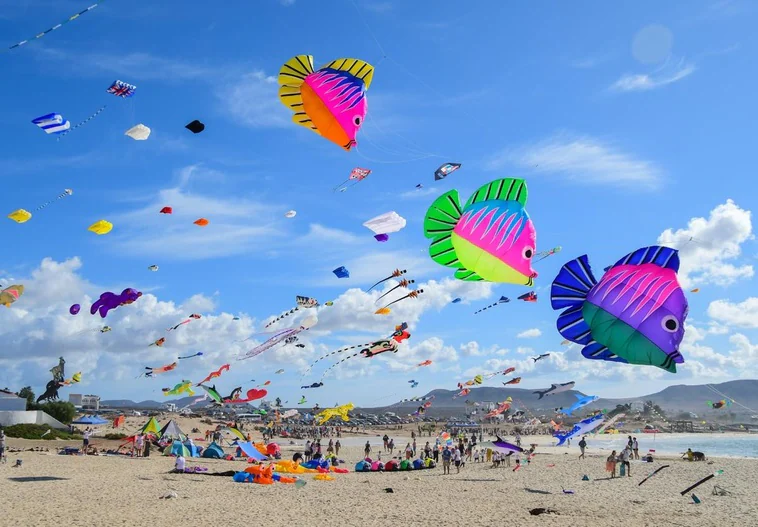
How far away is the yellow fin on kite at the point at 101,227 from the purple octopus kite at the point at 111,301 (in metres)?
3.73

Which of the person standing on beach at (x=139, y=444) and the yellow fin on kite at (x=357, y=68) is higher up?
the yellow fin on kite at (x=357, y=68)

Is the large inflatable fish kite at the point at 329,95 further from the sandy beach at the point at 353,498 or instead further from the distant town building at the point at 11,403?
the distant town building at the point at 11,403

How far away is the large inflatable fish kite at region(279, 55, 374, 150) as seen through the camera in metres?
14.4

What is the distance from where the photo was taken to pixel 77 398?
4038 inches

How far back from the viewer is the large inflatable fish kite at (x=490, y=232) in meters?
12.1

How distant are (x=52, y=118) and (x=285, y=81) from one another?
613 cm

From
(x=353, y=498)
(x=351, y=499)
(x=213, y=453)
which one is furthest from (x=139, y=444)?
(x=351, y=499)

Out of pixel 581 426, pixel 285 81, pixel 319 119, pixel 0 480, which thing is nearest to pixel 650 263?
pixel 319 119

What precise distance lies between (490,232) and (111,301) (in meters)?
16.2

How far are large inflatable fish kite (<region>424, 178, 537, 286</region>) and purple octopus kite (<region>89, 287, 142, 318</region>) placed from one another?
14157 mm

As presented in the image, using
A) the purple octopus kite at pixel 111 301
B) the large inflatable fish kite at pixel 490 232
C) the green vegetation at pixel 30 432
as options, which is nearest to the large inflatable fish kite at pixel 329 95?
the large inflatable fish kite at pixel 490 232

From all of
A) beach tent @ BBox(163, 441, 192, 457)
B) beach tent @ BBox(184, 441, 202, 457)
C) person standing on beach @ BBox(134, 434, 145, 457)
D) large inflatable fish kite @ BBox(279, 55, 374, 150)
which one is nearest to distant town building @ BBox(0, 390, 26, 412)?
person standing on beach @ BBox(134, 434, 145, 457)

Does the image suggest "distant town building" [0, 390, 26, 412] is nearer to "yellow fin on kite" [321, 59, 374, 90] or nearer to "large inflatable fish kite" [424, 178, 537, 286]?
"yellow fin on kite" [321, 59, 374, 90]

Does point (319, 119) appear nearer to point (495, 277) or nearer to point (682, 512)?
point (495, 277)
